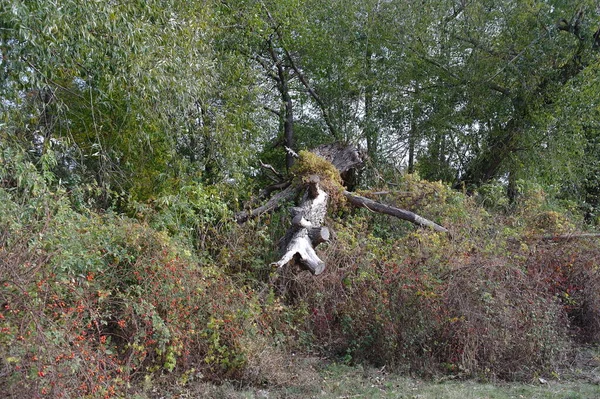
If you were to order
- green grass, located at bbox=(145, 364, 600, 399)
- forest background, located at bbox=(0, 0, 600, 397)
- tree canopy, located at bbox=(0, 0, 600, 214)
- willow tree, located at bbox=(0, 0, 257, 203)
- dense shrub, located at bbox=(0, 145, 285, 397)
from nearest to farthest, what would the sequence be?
dense shrub, located at bbox=(0, 145, 285, 397)
forest background, located at bbox=(0, 0, 600, 397)
green grass, located at bbox=(145, 364, 600, 399)
willow tree, located at bbox=(0, 0, 257, 203)
tree canopy, located at bbox=(0, 0, 600, 214)

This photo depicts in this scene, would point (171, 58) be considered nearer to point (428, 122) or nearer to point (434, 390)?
point (434, 390)

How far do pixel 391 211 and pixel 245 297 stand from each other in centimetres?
337

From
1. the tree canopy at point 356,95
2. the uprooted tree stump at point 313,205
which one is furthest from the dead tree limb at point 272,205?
the tree canopy at point 356,95

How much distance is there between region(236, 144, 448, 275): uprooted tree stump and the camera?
7406 mm

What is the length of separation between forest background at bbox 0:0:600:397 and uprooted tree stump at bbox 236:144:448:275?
269 mm

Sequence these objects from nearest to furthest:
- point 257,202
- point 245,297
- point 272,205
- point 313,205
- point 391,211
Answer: point 245,297 → point 313,205 → point 391,211 → point 272,205 → point 257,202

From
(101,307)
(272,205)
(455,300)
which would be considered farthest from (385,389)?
(272,205)

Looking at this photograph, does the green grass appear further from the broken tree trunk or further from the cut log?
the cut log

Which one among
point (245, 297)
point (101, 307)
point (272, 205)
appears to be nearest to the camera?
point (101, 307)

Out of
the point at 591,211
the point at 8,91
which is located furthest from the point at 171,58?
the point at 591,211

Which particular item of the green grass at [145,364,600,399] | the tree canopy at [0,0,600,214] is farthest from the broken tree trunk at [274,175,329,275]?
the tree canopy at [0,0,600,214]

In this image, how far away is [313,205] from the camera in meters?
8.87

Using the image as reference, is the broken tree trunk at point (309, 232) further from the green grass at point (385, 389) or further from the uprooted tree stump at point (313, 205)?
the green grass at point (385, 389)

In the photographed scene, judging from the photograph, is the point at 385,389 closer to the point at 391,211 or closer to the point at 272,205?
the point at 391,211
